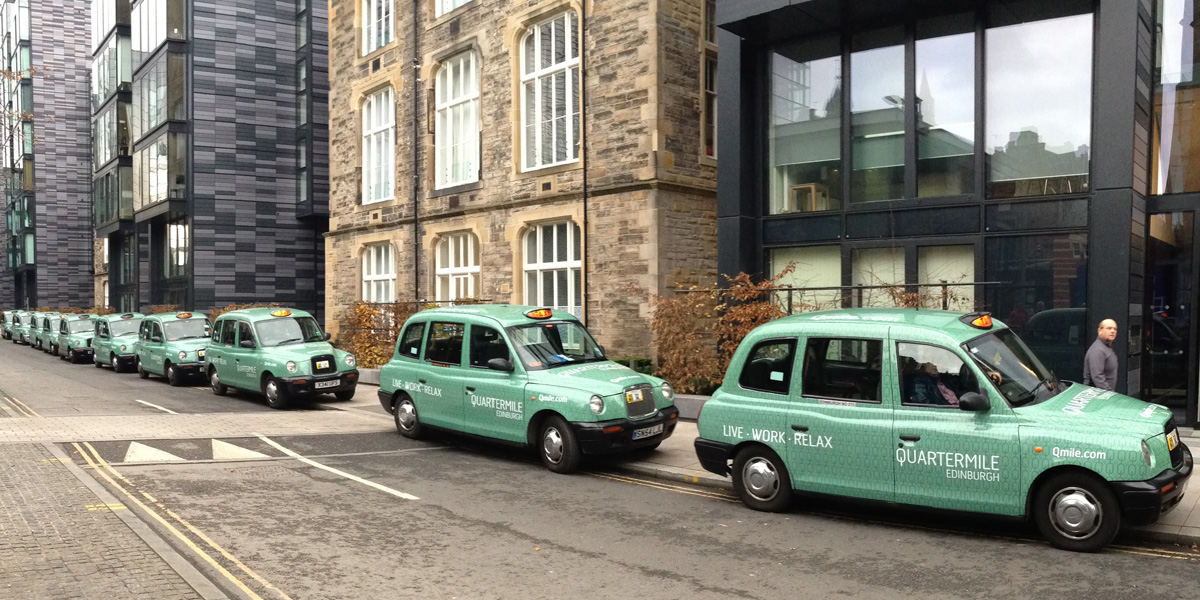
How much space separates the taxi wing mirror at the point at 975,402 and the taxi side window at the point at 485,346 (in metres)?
5.47

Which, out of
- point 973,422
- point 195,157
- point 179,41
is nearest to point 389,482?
point 973,422

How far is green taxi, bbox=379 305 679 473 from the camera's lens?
31.1 ft

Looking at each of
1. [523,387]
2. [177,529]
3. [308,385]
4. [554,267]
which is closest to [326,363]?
[308,385]

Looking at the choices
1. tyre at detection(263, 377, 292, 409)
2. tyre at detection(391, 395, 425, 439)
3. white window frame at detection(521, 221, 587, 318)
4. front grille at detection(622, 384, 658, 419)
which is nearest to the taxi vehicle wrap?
front grille at detection(622, 384, 658, 419)

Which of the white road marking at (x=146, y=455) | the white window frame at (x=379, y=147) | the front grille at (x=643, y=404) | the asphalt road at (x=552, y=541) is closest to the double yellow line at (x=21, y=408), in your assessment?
the white road marking at (x=146, y=455)

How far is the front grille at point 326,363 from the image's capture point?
1564 centimetres

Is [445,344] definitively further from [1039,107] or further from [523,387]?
[1039,107]

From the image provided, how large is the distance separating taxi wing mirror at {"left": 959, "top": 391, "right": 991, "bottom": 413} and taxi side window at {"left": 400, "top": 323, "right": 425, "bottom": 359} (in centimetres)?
731

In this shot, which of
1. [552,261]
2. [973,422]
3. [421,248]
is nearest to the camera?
[973,422]

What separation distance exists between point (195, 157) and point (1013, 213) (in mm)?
33533

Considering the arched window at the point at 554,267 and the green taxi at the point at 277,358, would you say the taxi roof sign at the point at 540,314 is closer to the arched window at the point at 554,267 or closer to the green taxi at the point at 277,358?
the green taxi at the point at 277,358

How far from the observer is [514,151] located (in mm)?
20375

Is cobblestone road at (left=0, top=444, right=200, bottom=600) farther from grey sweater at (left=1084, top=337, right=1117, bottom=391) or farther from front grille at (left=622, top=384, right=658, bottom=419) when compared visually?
grey sweater at (left=1084, top=337, right=1117, bottom=391)

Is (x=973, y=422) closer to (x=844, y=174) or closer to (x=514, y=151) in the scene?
(x=844, y=174)
